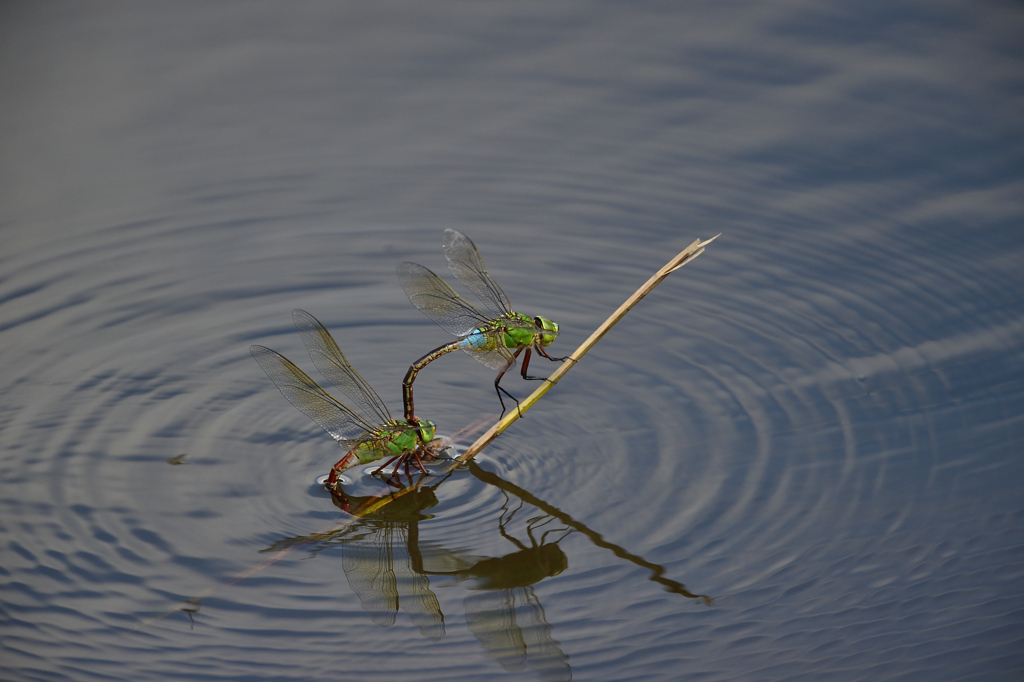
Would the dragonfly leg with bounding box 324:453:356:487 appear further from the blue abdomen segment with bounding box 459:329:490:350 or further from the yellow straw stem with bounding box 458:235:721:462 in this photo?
the blue abdomen segment with bounding box 459:329:490:350

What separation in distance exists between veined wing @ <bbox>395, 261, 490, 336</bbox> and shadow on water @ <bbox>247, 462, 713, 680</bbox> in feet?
2.69

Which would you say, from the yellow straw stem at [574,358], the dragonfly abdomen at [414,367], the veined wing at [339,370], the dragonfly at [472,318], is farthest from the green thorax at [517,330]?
the veined wing at [339,370]

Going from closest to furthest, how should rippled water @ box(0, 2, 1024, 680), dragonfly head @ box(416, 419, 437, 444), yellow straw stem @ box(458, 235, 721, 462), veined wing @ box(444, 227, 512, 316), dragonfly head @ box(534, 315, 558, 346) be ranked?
rippled water @ box(0, 2, 1024, 680) → yellow straw stem @ box(458, 235, 721, 462) → dragonfly head @ box(416, 419, 437, 444) → dragonfly head @ box(534, 315, 558, 346) → veined wing @ box(444, 227, 512, 316)

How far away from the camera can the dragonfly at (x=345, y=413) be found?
4.69 metres

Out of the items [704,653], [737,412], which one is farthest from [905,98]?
[704,653]

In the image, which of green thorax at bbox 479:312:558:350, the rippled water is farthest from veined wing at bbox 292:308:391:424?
green thorax at bbox 479:312:558:350

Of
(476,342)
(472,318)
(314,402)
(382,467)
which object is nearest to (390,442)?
(382,467)

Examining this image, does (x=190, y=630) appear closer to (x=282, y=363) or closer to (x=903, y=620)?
(x=282, y=363)

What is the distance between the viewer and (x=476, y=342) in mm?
4992

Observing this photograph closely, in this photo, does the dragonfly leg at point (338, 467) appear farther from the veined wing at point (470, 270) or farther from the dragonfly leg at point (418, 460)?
the veined wing at point (470, 270)

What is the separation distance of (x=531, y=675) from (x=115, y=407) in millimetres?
2867

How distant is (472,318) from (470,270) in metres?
0.26

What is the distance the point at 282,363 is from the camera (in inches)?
183

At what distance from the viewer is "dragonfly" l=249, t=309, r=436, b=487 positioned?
4.69 meters
